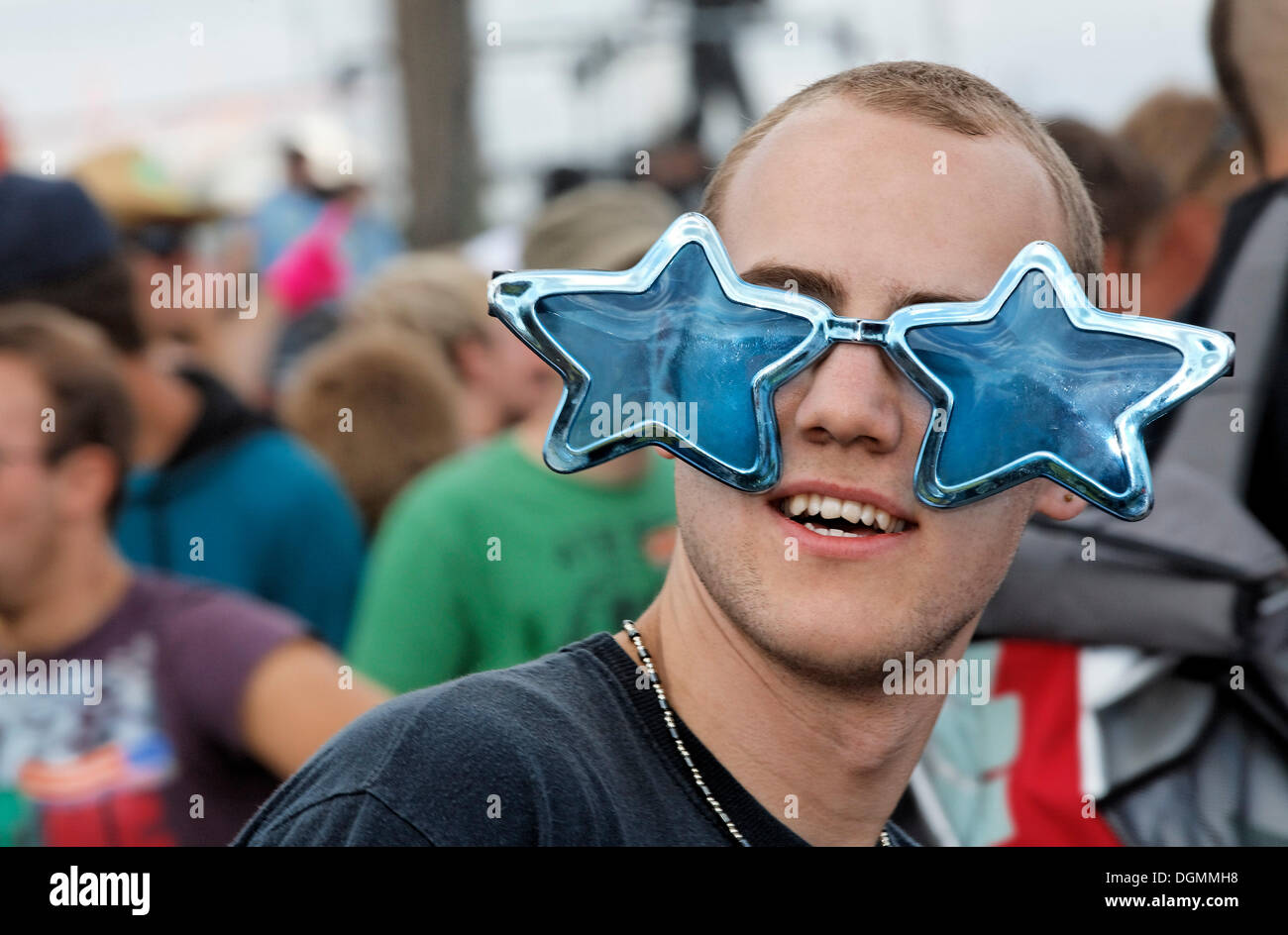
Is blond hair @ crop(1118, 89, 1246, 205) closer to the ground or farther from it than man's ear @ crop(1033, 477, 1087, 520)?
farther from it

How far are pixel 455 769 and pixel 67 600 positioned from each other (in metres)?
1.54

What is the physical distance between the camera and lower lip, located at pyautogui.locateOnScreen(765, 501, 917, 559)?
146cm

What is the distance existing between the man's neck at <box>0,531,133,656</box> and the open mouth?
60.0 inches

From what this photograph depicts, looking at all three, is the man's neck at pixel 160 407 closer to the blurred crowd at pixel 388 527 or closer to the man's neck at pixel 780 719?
the blurred crowd at pixel 388 527

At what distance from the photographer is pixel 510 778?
1303 mm

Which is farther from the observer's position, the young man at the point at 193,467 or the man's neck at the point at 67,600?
the young man at the point at 193,467

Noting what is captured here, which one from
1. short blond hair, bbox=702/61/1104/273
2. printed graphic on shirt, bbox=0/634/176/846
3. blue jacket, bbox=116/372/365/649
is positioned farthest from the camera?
blue jacket, bbox=116/372/365/649

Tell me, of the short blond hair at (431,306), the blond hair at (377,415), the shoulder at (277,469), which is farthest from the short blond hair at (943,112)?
the short blond hair at (431,306)

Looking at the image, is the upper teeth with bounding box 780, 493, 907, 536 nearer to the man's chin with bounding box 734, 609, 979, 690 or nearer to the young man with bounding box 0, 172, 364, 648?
the man's chin with bounding box 734, 609, 979, 690

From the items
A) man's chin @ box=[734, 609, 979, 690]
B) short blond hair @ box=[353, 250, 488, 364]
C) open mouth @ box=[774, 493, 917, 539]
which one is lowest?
man's chin @ box=[734, 609, 979, 690]

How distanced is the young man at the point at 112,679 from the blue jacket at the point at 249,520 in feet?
1.87

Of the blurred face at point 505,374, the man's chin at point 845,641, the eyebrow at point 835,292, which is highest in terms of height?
the eyebrow at point 835,292

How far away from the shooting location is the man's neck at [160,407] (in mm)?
3461

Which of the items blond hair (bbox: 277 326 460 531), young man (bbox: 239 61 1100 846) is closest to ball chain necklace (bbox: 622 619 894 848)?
young man (bbox: 239 61 1100 846)
